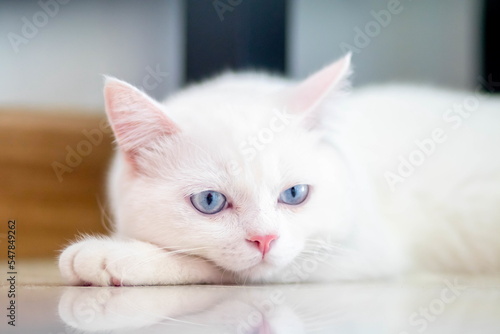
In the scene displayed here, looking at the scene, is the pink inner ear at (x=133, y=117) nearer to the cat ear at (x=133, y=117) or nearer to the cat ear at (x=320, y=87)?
the cat ear at (x=133, y=117)

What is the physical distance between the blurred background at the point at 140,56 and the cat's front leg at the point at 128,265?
99 centimetres

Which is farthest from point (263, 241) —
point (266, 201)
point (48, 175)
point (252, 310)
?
point (48, 175)

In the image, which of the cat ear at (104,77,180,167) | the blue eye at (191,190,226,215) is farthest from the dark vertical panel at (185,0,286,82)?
the blue eye at (191,190,226,215)

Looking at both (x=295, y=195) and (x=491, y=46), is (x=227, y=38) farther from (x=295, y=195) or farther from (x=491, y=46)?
(x=295, y=195)

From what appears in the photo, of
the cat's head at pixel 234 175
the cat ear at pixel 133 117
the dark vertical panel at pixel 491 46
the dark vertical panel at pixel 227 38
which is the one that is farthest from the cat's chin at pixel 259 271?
the dark vertical panel at pixel 491 46

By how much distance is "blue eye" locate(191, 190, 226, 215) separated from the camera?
4.52ft

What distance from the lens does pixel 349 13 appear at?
3252 millimetres

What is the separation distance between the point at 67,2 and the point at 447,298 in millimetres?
2346

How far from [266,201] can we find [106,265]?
0.39m

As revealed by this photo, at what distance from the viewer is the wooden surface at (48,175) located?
7.86ft

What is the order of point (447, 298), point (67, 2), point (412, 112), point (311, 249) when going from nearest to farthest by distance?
A: point (447, 298), point (311, 249), point (412, 112), point (67, 2)

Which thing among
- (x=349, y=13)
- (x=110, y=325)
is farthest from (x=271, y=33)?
(x=110, y=325)

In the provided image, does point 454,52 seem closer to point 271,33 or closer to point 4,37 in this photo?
point 271,33

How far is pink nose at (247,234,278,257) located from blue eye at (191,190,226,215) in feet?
0.40
